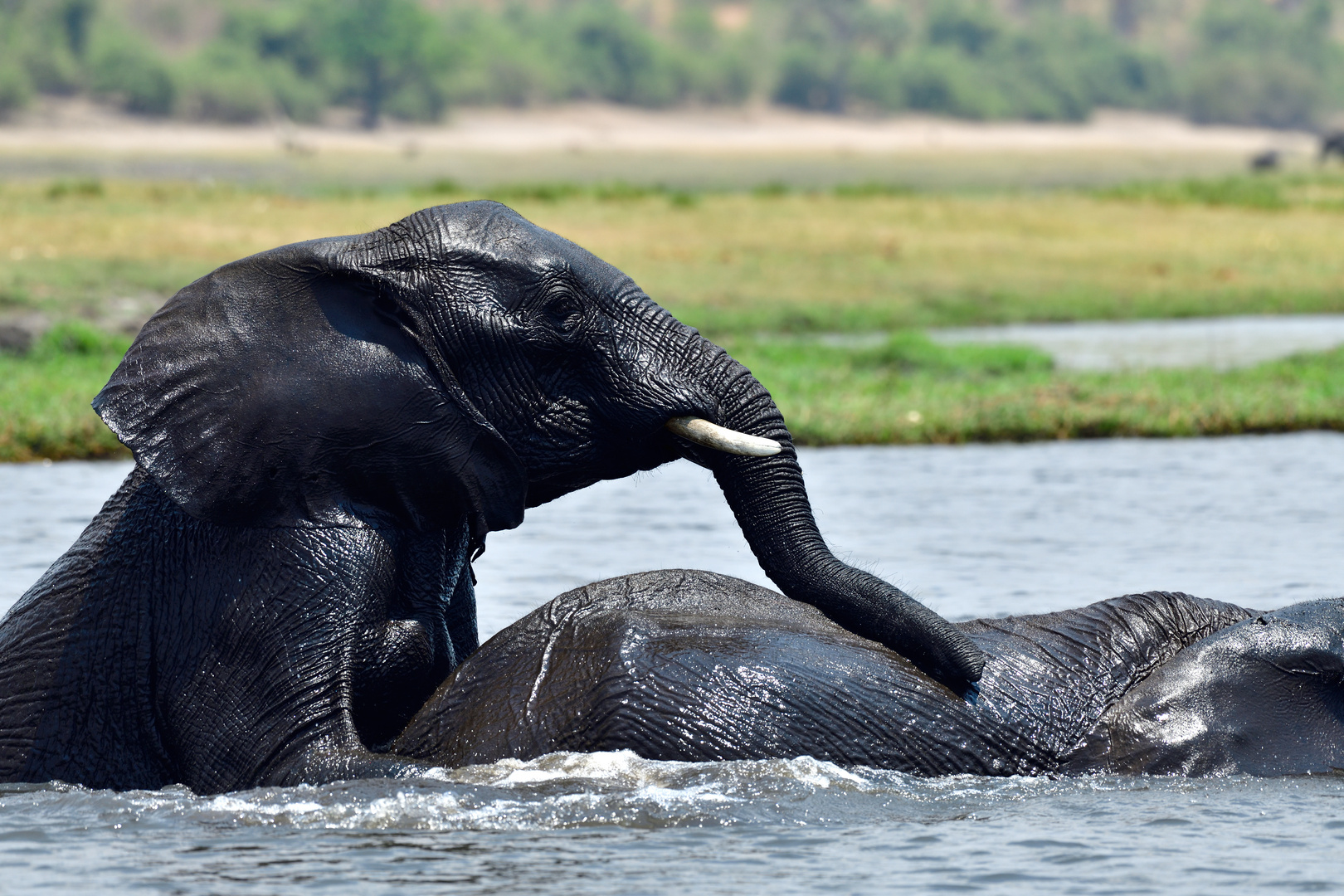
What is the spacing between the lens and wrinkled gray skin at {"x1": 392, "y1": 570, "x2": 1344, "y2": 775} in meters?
4.57

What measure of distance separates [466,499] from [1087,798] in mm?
1558

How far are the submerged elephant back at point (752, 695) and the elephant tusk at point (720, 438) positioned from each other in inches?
16.8

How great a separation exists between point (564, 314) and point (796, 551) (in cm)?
75

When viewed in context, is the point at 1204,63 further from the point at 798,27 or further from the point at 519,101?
the point at 519,101

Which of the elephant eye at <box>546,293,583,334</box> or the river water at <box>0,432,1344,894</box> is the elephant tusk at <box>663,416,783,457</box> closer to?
the elephant eye at <box>546,293,583,334</box>

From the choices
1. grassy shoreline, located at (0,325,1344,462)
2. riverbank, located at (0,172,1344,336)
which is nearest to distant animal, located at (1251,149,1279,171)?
riverbank, located at (0,172,1344,336)

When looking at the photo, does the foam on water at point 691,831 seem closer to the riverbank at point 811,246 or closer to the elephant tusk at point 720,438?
the elephant tusk at point 720,438

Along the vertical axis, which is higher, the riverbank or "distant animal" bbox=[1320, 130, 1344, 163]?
"distant animal" bbox=[1320, 130, 1344, 163]

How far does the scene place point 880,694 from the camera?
460 centimetres

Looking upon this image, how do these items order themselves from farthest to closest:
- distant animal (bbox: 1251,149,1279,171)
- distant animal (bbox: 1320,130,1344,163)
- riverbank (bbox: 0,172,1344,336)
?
distant animal (bbox: 1320,130,1344,163)
distant animal (bbox: 1251,149,1279,171)
riverbank (bbox: 0,172,1344,336)

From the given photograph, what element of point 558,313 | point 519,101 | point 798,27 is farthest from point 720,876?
point 798,27

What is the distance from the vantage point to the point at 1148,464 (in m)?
11.3

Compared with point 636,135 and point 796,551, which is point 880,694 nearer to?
point 796,551

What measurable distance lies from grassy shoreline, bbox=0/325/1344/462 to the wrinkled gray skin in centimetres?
715
